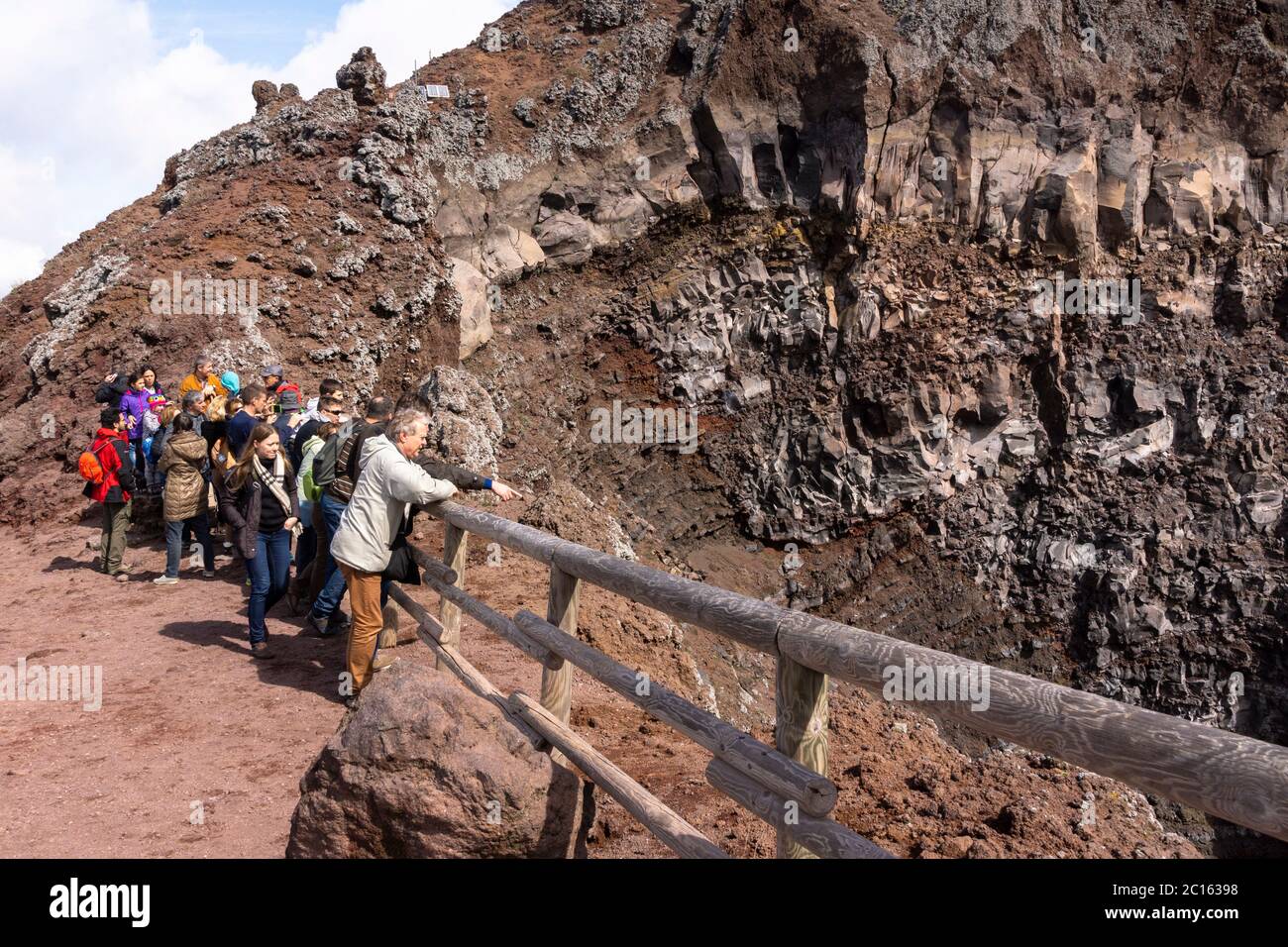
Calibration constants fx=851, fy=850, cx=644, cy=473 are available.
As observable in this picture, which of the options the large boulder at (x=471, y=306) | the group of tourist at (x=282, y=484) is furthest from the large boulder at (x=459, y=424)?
the large boulder at (x=471, y=306)

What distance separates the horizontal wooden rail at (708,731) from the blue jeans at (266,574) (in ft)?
11.3

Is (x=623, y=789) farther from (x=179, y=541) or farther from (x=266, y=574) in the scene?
(x=179, y=541)

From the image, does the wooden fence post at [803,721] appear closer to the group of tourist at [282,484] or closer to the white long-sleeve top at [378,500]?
the group of tourist at [282,484]

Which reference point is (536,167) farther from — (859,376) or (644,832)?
(644,832)

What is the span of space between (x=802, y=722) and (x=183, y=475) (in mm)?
8150

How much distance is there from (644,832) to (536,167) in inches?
757

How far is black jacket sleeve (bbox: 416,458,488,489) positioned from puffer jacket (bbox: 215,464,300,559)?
1866 millimetres

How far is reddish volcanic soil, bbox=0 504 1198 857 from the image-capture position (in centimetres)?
442

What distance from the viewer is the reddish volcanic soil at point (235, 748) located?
4.42 meters

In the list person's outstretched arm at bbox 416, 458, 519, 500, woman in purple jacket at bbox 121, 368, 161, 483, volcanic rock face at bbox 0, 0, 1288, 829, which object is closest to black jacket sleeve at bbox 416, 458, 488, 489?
person's outstretched arm at bbox 416, 458, 519, 500

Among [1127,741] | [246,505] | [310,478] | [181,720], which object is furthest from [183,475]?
[1127,741]

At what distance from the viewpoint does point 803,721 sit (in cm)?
292

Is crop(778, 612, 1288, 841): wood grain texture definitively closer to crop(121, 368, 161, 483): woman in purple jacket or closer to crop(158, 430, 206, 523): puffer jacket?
crop(158, 430, 206, 523): puffer jacket

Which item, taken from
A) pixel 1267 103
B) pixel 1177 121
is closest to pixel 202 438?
pixel 1177 121
